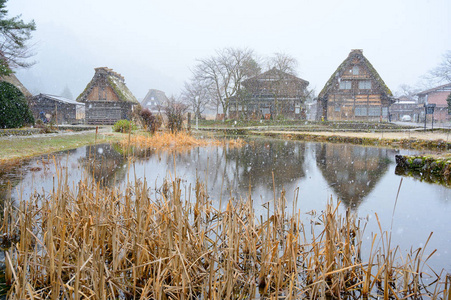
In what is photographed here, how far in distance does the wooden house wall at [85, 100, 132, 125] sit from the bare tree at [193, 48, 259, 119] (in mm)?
10980

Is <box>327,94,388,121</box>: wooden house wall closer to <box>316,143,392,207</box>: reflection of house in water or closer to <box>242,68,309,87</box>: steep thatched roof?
<box>242,68,309,87</box>: steep thatched roof

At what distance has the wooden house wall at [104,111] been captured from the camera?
3450 centimetres

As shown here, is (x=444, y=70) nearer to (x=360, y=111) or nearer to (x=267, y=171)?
(x=360, y=111)

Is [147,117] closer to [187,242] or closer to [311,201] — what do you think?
[311,201]

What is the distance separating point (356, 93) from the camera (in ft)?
118

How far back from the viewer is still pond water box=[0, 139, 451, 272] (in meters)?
4.05

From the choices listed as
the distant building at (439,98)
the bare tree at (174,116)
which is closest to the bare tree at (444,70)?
the distant building at (439,98)

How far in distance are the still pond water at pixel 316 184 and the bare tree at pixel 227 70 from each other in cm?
2950

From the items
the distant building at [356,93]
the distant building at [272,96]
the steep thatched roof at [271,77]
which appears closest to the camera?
the distant building at [356,93]

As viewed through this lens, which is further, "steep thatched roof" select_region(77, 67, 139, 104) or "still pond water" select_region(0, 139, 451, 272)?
"steep thatched roof" select_region(77, 67, 139, 104)

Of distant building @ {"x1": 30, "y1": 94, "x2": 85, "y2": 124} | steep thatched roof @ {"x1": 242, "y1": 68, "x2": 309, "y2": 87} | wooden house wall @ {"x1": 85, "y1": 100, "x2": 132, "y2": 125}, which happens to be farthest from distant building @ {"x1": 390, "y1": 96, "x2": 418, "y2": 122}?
distant building @ {"x1": 30, "y1": 94, "x2": 85, "y2": 124}

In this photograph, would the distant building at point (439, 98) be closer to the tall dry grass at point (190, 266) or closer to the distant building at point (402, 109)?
the distant building at point (402, 109)

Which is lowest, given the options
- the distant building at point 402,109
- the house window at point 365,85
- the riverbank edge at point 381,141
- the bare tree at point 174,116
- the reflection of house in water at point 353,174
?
the reflection of house in water at point 353,174

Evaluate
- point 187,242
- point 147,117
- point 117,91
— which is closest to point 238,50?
point 117,91
